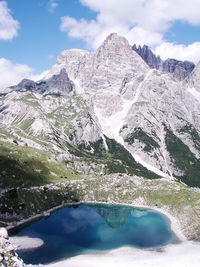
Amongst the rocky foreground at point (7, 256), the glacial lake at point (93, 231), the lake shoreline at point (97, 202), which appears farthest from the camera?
the lake shoreline at point (97, 202)

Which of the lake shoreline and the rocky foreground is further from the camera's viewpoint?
the lake shoreline

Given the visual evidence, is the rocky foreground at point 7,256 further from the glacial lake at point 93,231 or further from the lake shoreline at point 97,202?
the lake shoreline at point 97,202

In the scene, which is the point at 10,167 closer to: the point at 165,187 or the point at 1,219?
the point at 1,219

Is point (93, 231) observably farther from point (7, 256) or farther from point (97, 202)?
point (7, 256)

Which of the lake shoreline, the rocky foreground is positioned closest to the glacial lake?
the lake shoreline

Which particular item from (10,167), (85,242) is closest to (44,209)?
(10,167)

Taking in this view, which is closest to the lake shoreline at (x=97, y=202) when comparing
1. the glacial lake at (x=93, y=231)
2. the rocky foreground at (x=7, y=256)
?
the glacial lake at (x=93, y=231)

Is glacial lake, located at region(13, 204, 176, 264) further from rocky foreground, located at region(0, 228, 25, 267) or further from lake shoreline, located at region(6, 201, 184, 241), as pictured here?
rocky foreground, located at region(0, 228, 25, 267)

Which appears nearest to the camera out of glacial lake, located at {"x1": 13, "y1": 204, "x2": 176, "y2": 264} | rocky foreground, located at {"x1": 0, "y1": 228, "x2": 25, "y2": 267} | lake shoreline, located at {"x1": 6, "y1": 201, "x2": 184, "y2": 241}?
rocky foreground, located at {"x1": 0, "y1": 228, "x2": 25, "y2": 267}

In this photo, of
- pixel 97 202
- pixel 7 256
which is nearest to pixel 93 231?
pixel 97 202

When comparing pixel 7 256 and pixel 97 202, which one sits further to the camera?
pixel 97 202
